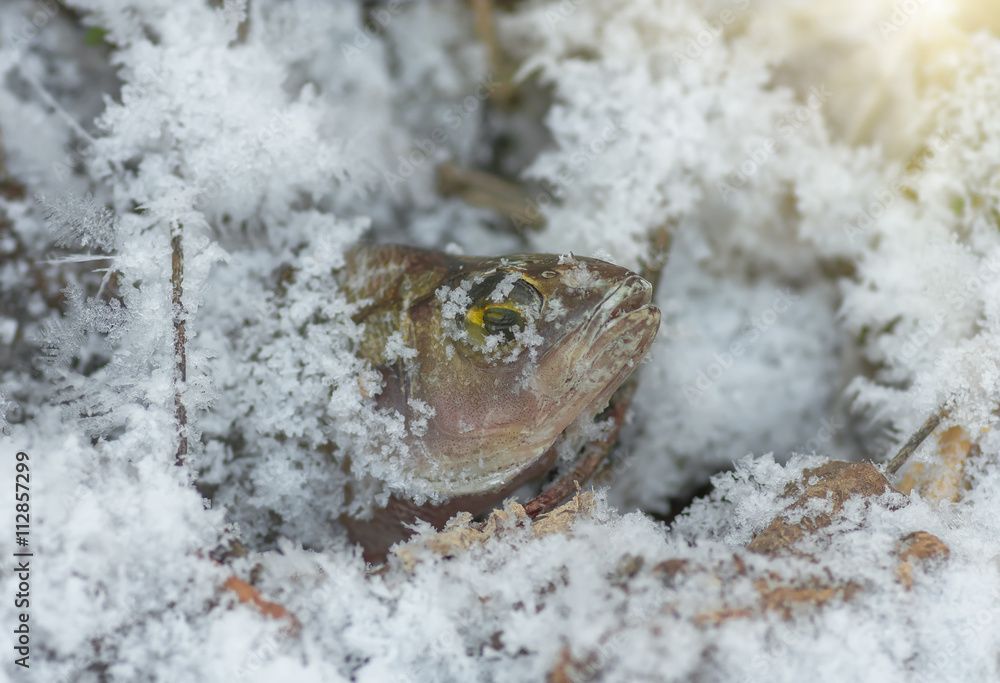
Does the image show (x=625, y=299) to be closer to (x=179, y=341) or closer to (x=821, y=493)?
(x=821, y=493)

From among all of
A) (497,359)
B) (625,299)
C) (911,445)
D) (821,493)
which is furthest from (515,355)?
(911,445)

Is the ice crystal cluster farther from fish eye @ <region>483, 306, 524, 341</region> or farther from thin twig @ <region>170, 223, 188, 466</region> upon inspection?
fish eye @ <region>483, 306, 524, 341</region>

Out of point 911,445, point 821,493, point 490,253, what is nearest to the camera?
point 821,493

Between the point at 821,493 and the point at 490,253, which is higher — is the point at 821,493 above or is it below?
above

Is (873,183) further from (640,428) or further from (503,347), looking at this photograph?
(503,347)

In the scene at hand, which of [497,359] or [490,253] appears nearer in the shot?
[497,359]

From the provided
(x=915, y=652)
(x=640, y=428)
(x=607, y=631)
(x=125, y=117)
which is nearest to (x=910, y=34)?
(x=640, y=428)

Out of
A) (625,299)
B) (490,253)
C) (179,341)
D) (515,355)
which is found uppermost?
(625,299)
